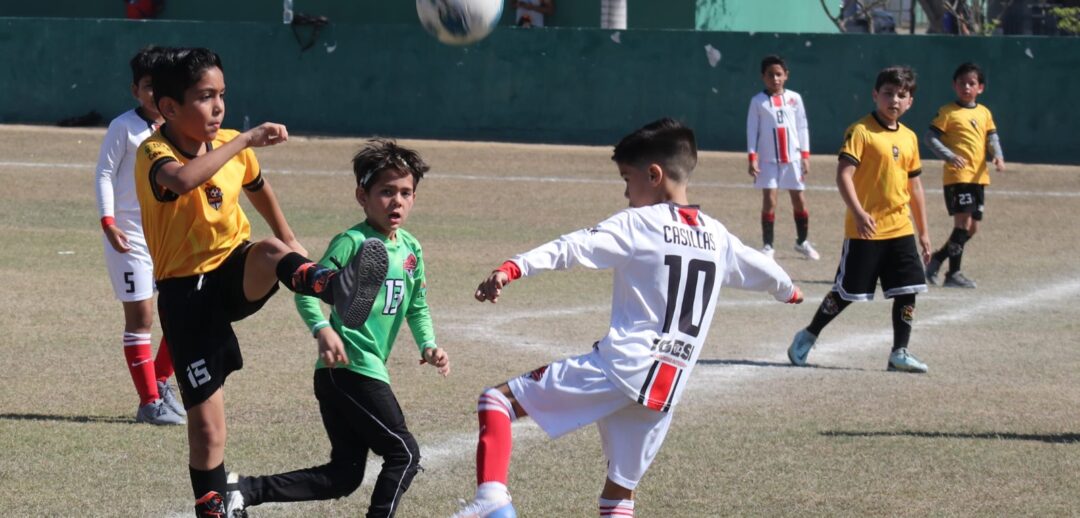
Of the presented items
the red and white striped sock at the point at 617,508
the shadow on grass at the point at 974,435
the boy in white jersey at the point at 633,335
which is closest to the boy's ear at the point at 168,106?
the boy in white jersey at the point at 633,335

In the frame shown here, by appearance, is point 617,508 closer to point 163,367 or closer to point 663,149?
point 663,149

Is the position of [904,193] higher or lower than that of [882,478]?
higher

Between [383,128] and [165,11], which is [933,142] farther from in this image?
[165,11]

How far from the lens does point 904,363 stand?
30.4ft

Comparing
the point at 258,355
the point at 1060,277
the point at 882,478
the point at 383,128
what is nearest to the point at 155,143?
the point at 882,478

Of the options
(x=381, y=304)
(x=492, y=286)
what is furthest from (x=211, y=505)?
(x=492, y=286)

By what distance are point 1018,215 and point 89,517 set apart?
605 inches

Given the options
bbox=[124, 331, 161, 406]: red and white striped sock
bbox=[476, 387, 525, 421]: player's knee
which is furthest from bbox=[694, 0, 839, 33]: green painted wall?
bbox=[476, 387, 525, 421]: player's knee

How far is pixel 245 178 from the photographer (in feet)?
19.3

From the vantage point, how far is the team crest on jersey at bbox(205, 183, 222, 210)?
5.54m

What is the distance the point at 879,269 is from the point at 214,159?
19.0ft

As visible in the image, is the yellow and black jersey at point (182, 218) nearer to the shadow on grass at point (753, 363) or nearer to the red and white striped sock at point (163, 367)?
the red and white striped sock at point (163, 367)

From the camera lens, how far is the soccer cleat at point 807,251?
Answer: 15.3 metres

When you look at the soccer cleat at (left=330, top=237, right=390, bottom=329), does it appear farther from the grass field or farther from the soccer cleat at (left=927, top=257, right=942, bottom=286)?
the soccer cleat at (left=927, top=257, right=942, bottom=286)
